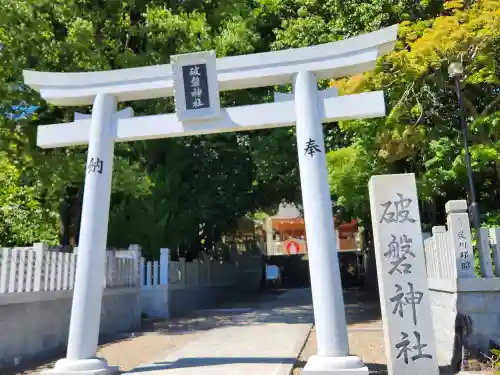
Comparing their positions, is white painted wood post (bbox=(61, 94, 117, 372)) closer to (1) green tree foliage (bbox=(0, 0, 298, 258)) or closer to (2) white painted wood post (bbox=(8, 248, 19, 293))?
(2) white painted wood post (bbox=(8, 248, 19, 293))

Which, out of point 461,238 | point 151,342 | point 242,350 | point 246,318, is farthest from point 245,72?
point 246,318

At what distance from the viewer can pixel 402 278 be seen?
20.0 ft

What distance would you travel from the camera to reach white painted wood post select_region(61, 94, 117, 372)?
23.1 feet

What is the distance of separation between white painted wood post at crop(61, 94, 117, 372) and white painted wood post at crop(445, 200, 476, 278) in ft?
17.7

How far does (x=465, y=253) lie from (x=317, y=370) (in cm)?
295

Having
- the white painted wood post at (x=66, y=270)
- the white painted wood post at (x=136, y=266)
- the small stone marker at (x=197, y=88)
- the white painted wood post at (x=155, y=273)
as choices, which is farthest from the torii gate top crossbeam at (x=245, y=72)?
the white painted wood post at (x=155, y=273)

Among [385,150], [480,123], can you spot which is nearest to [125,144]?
[385,150]

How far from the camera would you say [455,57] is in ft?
35.0

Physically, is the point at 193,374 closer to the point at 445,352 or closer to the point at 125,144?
the point at 445,352

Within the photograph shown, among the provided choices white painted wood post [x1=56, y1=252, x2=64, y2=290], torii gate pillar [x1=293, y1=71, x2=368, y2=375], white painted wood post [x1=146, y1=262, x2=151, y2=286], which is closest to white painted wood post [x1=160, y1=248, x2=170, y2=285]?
white painted wood post [x1=146, y1=262, x2=151, y2=286]

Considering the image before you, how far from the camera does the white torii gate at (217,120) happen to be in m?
6.87

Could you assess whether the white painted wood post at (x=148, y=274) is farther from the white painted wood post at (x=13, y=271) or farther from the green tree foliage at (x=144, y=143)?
the white painted wood post at (x=13, y=271)

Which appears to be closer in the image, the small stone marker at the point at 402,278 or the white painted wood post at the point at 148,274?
the small stone marker at the point at 402,278

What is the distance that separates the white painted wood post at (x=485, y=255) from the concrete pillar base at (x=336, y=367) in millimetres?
2548
